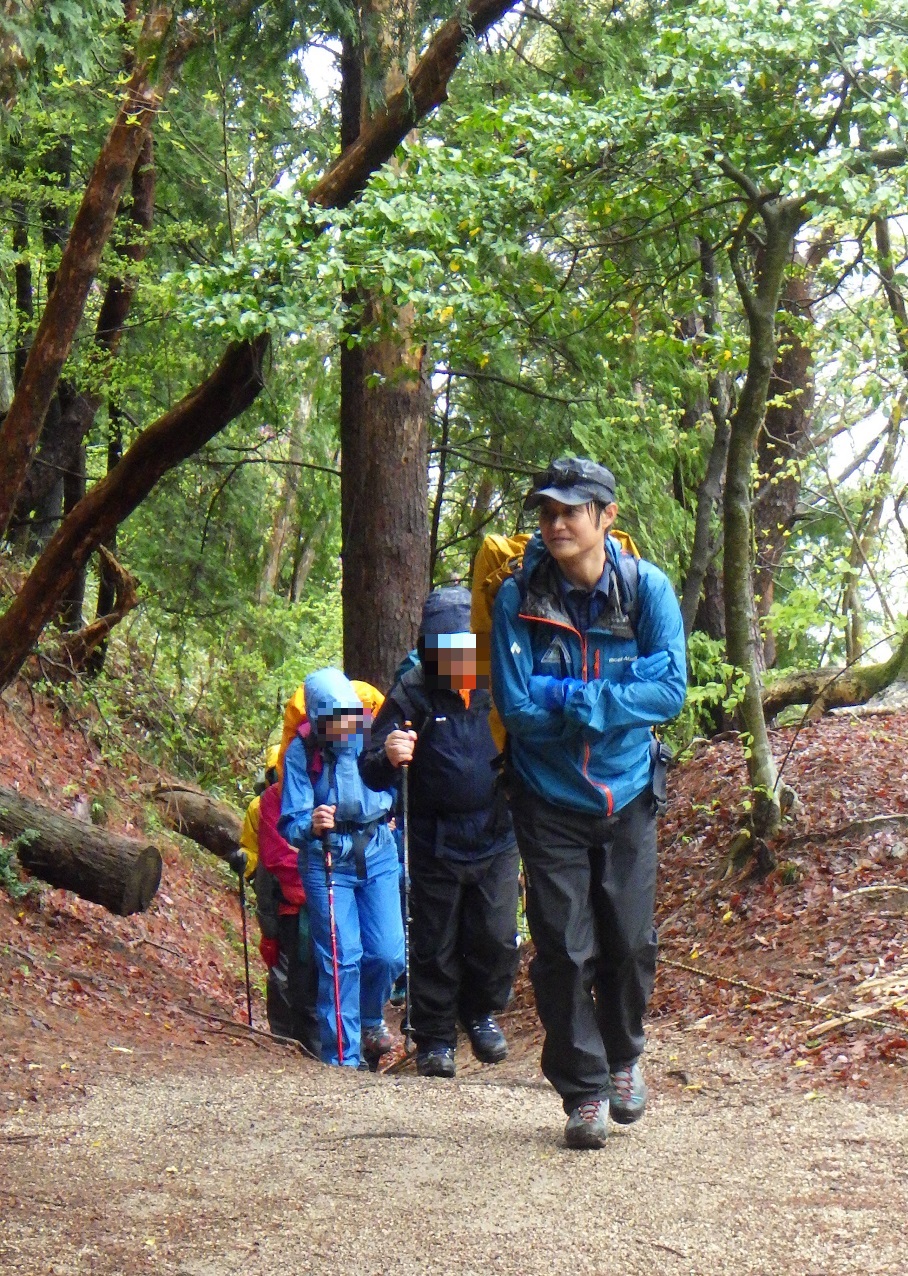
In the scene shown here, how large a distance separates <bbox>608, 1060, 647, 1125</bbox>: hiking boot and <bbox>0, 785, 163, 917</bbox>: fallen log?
475 cm

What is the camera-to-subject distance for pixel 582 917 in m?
4.24

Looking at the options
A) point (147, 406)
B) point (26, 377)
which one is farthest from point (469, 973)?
point (147, 406)

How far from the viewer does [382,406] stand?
935 centimetres

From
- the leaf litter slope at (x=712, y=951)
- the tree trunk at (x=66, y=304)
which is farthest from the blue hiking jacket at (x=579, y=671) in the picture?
the tree trunk at (x=66, y=304)

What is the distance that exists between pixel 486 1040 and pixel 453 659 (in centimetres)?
204

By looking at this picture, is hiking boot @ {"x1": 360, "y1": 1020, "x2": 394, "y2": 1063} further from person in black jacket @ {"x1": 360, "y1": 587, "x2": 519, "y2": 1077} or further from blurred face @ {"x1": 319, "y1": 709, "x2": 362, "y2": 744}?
blurred face @ {"x1": 319, "y1": 709, "x2": 362, "y2": 744}

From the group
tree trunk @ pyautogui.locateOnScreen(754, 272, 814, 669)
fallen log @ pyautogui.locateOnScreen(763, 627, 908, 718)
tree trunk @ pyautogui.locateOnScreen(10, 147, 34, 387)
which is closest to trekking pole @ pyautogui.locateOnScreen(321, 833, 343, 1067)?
fallen log @ pyautogui.locateOnScreen(763, 627, 908, 718)

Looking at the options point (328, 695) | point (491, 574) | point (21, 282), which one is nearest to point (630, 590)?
point (491, 574)

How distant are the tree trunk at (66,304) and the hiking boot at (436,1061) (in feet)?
14.1

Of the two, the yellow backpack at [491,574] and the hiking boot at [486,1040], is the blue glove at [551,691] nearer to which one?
the yellow backpack at [491,574]

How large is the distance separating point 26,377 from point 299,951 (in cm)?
392

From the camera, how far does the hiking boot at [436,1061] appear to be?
21.0ft

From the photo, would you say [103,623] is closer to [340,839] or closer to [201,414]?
[201,414]

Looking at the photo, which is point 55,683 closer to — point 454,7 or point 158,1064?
point 158,1064
